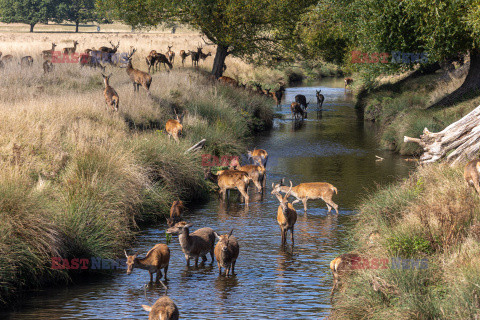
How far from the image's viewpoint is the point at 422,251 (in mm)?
9867

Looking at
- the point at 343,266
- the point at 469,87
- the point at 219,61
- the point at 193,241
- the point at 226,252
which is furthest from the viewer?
the point at 219,61

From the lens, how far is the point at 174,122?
1939cm

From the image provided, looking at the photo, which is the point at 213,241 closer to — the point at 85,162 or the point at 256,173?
the point at 85,162

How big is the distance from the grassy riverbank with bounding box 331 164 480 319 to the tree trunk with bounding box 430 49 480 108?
13.4 meters

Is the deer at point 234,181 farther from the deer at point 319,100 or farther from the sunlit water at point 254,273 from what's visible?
the deer at point 319,100

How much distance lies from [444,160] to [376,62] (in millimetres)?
11510

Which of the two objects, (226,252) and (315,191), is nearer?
(226,252)

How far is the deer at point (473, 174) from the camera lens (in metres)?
11.5

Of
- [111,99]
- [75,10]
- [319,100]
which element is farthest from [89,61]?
[75,10]

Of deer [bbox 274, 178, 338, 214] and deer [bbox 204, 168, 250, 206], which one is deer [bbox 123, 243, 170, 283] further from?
deer [bbox 204, 168, 250, 206]

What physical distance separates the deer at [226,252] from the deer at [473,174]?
4.52m

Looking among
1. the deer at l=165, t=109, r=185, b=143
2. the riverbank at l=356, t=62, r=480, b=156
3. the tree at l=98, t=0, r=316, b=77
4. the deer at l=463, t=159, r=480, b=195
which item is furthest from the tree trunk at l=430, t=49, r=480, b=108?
the deer at l=463, t=159, r=480, b=195

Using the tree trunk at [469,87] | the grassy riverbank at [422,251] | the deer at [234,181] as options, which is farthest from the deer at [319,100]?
the grassy riverbank at [422,251]

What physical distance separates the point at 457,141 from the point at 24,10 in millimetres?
93060
